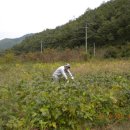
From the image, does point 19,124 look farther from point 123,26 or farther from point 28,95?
point 123,26

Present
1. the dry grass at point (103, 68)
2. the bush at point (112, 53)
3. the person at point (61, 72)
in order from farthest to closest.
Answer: the bush at point (112, 53) → the dry grass at point (103, 68) → the person at point (61, 72)

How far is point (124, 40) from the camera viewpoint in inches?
1991

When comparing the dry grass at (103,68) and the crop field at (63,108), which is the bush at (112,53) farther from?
the crop field at (63,108)

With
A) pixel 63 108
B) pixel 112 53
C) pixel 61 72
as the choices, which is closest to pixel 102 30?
pixel 112 53

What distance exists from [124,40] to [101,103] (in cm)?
4386

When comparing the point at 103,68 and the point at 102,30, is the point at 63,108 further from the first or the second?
the point at 102,30

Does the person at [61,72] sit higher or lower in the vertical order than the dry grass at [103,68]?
higher

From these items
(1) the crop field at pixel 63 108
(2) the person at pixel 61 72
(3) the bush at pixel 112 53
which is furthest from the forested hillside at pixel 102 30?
(1) the crop field at pixel 63 108

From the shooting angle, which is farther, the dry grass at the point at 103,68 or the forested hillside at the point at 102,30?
the forested hillside at the point at 102,30

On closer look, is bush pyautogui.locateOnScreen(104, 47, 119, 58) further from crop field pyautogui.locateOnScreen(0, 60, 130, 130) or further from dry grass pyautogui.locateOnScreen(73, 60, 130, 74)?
crop field pyautogui.locateOnScreen(0, 60, 130, 130)

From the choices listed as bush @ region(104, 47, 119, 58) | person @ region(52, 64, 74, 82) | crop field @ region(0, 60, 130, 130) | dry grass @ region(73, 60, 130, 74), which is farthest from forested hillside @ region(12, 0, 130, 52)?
crop field @ region(0, 60, 130, 130)

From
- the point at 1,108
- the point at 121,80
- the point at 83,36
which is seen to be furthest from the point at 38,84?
the point at 83,36

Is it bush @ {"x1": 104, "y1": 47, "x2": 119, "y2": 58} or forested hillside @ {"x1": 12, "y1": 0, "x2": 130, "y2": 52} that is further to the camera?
forested hillside @ {"x1": 12, "y1": 0, "x2": 130, "y2": 52}

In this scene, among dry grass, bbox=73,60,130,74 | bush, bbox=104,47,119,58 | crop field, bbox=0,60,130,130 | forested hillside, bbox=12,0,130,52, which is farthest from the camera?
forested hillside, bbox=12,0,130,52
